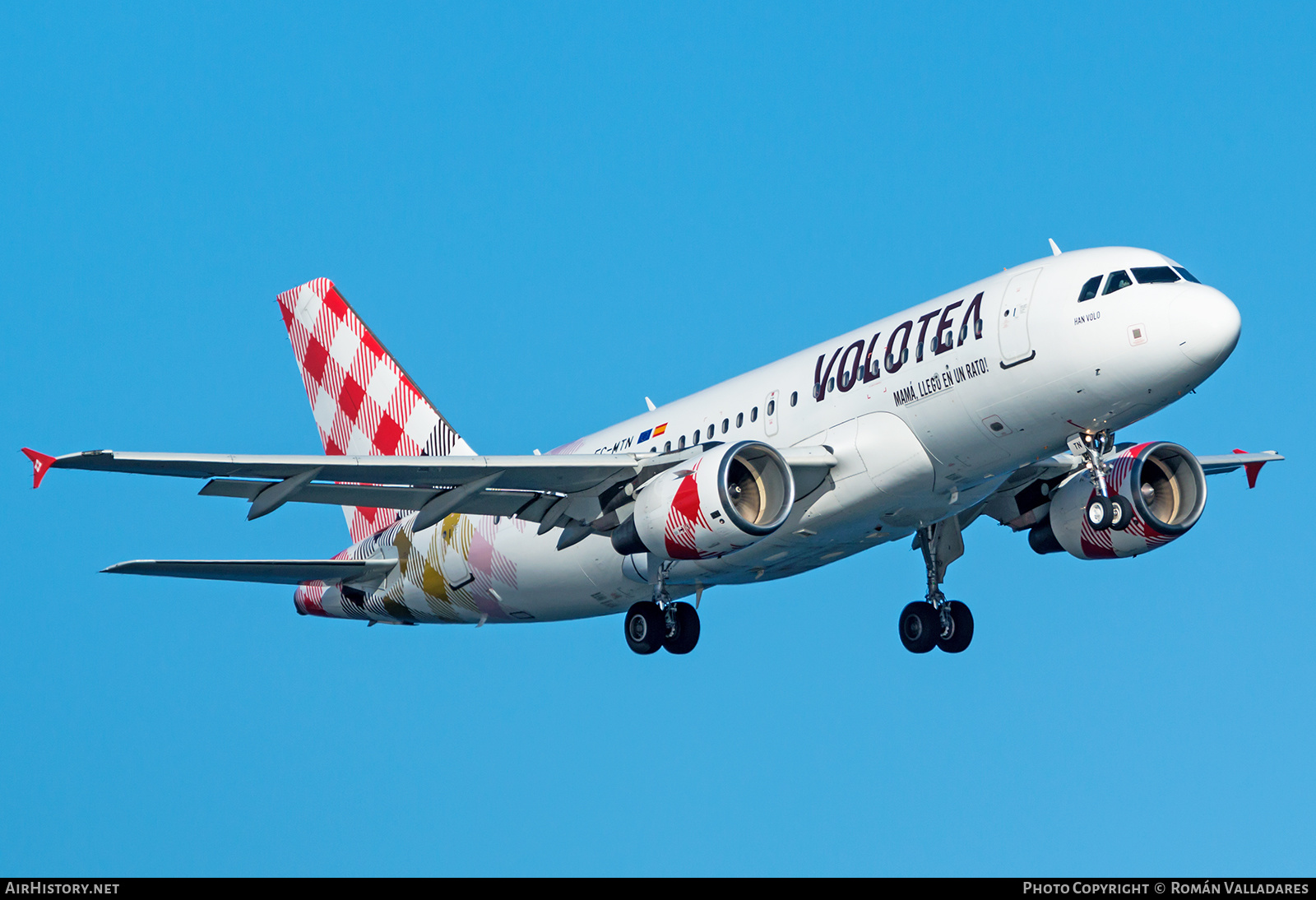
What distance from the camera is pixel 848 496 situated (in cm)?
2888

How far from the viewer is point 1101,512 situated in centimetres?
2786

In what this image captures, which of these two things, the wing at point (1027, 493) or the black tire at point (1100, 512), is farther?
the wing at point (1027, 493)

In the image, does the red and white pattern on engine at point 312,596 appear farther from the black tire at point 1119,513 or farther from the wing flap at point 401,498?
the black tire at point 1119,513

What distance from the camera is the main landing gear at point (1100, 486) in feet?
90.3

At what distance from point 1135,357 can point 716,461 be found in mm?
7291

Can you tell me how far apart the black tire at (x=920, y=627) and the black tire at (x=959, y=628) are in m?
0.30

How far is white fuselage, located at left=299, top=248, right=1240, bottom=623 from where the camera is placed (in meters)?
26.0

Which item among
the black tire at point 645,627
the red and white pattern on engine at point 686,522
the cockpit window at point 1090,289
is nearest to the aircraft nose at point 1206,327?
the cockpit window at point 1090,289

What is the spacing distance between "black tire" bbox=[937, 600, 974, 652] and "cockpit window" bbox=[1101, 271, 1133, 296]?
33.2ft

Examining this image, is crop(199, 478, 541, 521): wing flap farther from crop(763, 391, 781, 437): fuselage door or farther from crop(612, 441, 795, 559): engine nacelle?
crop(763, 391, 781, 437): fuselage door

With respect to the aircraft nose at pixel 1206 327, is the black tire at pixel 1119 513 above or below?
below

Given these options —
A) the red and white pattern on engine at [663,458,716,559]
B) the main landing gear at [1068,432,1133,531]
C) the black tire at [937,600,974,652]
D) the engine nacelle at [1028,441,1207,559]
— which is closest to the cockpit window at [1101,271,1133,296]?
the main landing gear at [1068,432,1133,531]
